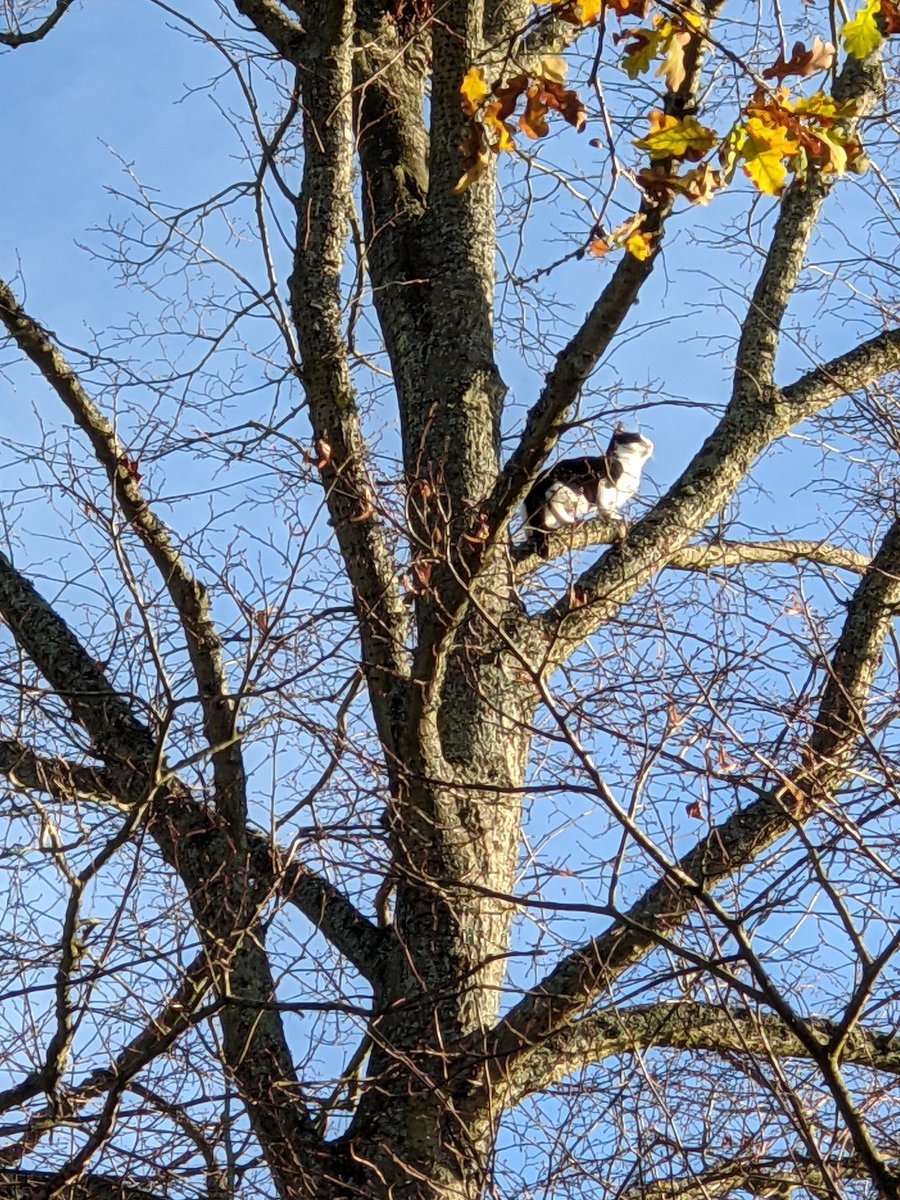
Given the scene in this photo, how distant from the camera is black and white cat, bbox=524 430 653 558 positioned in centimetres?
526

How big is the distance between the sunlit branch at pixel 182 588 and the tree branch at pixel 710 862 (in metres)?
1.02

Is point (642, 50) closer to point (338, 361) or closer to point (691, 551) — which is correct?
point (338, 361)

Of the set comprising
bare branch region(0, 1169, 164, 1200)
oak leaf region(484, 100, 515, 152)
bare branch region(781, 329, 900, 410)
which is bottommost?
bare branch region(0, 1169, 164, 1200)

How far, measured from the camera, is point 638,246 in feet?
11.7

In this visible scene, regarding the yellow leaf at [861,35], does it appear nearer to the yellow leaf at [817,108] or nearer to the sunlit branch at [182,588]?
the yellow leaf at [817,108]

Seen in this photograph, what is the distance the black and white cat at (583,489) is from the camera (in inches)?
207

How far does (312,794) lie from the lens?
396 centimetres

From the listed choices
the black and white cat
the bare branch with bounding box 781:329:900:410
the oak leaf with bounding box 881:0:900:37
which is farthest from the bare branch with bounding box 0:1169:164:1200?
the bare branch with bounding box 781:329:900:410

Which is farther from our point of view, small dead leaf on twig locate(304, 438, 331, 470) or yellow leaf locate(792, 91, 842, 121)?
small dead leaf on twig locate(304, 438, 331, 470)

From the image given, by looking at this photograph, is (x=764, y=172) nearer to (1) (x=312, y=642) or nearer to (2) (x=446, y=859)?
(1) (x=312, y=642)

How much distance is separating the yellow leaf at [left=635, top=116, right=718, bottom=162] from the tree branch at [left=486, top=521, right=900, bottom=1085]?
4.19ft

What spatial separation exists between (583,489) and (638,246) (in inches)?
81.7

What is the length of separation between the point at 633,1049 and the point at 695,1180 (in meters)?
0.37

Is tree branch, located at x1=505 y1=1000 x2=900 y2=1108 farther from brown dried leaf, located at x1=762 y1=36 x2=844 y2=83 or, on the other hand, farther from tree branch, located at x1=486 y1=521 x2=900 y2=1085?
brown dried leaf, located at x1=762 y1=36 x2=844 y2=83
